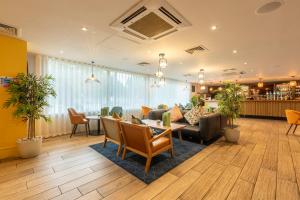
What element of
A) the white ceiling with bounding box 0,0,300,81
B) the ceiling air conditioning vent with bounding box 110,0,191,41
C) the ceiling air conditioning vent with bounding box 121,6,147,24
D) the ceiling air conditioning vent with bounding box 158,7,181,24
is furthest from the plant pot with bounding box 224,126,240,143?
the ceiling air conditioning vent with bounding box 121,6,147,24

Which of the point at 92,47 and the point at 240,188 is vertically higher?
the point at 92,47

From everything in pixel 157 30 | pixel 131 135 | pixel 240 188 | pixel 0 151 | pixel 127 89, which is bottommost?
pixel 240 188

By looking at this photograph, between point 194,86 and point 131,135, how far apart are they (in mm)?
10632

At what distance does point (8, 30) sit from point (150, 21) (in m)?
2.90

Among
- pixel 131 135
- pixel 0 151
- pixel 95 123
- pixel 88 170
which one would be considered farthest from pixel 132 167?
pixel 95 123

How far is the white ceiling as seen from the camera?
2.01 meters

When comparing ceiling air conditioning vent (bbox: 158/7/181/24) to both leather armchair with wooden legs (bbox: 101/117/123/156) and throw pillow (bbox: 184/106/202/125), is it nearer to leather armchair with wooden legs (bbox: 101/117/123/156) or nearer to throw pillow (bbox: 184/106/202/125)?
leather armchair with wooden legs (bbox: 101/117/123/156)

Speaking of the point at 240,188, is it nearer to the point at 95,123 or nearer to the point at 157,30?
the point at 157,30

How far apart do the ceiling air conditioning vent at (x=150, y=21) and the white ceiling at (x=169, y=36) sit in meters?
0.10

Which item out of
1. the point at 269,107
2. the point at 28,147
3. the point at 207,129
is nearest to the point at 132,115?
the point at 207,129

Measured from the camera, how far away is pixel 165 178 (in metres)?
2.26

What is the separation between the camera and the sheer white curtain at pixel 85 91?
15.2ft

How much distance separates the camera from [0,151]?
291 cm

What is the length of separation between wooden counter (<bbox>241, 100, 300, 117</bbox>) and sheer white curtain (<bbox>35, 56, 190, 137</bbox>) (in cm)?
567
